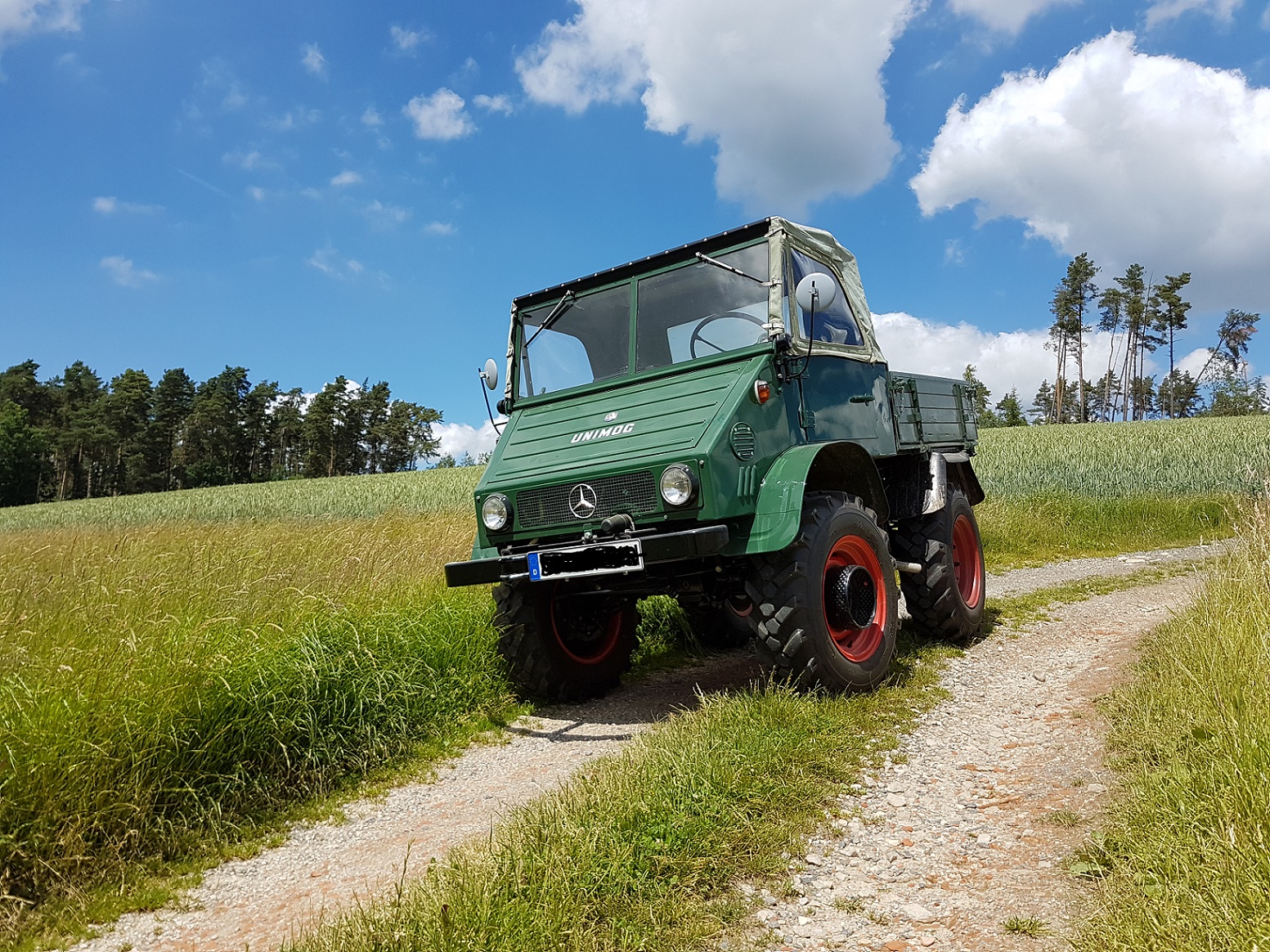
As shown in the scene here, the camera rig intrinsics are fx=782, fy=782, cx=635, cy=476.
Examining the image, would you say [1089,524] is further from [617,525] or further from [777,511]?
[617,525]

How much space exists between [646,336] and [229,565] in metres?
3.66

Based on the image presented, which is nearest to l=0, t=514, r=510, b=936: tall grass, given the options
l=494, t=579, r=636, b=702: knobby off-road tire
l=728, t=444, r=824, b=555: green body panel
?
l=494, t=579, r=636, b=702: knobby off-road tire

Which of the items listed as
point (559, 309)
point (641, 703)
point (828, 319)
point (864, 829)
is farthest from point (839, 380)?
point (864, 829)

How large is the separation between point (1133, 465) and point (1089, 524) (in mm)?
4923

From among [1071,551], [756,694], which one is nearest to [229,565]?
[756,694]

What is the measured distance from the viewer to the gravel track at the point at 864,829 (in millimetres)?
2689

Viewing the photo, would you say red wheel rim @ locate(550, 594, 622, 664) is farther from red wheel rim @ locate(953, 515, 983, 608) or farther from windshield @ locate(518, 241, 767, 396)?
red wheel rim @ locate(953, 515, 983, 608)

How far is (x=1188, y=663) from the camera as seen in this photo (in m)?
4.18

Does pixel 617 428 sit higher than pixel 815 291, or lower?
lower

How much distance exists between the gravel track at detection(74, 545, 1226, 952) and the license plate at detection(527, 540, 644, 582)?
1056mm

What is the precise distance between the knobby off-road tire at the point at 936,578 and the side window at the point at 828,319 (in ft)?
5.41

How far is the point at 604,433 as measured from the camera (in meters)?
4.96

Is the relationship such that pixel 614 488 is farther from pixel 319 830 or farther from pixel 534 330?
pixel 319 830

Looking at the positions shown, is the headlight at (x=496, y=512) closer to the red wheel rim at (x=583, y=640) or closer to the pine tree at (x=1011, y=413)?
the red wheel rim at (x=583, y=640)
